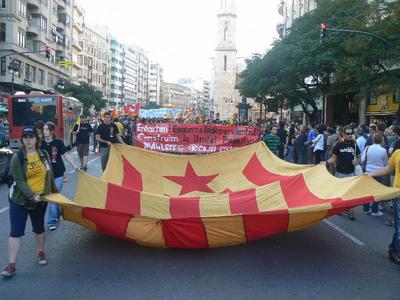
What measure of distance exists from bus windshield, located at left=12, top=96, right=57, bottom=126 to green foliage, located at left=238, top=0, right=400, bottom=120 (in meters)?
14.3

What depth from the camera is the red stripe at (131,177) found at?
853 centimetres

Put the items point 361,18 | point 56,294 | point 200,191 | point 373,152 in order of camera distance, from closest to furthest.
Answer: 1. point 56,294
2. point 200,191
3. point 373,152
4. point 361,18

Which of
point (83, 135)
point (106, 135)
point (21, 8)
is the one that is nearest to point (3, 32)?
point (21, 8)

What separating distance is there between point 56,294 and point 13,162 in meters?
1.59

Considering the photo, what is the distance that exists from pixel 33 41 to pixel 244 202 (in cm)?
4958

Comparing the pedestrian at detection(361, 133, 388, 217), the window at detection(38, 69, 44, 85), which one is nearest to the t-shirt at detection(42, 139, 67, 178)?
the pedestrian at detection(361, 133, 388, 217)

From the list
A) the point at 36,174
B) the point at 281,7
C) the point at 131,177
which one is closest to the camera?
the point at 36,174

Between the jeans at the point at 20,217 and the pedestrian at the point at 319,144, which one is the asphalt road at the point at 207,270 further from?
the pedestrian at the point at 319,144

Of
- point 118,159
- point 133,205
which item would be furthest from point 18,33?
point 133,205

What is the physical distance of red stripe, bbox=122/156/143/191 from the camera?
853cm

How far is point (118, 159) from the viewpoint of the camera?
29.9 ft

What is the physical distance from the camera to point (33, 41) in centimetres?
5116

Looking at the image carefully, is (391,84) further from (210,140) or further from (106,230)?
(106,230)

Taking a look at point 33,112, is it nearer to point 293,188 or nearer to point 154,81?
point 293,188
